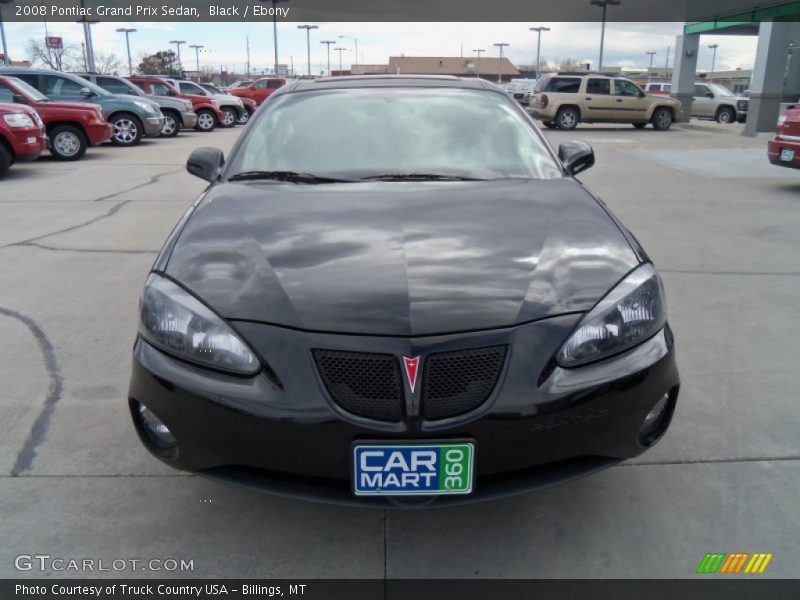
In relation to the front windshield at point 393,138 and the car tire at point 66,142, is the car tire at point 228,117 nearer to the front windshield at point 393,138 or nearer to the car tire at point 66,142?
the car tire at point 66,142

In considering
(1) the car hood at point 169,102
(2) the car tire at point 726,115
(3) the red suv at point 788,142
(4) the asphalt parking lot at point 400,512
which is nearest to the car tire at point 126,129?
(1) the car hood at point 169,102

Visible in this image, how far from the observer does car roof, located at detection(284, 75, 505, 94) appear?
3848mm

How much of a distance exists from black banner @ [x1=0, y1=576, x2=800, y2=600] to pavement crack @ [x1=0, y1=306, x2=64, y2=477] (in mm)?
783

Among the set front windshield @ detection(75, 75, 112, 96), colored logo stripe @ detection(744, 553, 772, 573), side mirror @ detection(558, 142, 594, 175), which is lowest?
colored logo stripe @ detection(744, 553, 772, 573)

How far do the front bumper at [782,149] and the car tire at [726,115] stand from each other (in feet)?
70.8

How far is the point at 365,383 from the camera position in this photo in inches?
78.9

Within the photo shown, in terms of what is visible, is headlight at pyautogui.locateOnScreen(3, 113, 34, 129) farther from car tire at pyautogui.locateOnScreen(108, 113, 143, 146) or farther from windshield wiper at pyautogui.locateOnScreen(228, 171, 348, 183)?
windshield wiper at pyautogui.locateOnScreen(228, 171, 348, 183)

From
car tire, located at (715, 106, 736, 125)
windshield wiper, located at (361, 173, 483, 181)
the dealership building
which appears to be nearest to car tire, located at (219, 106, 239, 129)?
the dealership building

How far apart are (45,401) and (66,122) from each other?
1142 cm

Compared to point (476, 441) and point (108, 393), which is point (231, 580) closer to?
point (476, 441)

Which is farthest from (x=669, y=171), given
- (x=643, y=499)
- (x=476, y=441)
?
(x=476, y=441)

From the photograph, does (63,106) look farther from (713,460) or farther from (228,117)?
(713,460)

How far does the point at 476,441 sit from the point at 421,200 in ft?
3.99

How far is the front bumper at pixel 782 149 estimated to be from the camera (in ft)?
29.2
